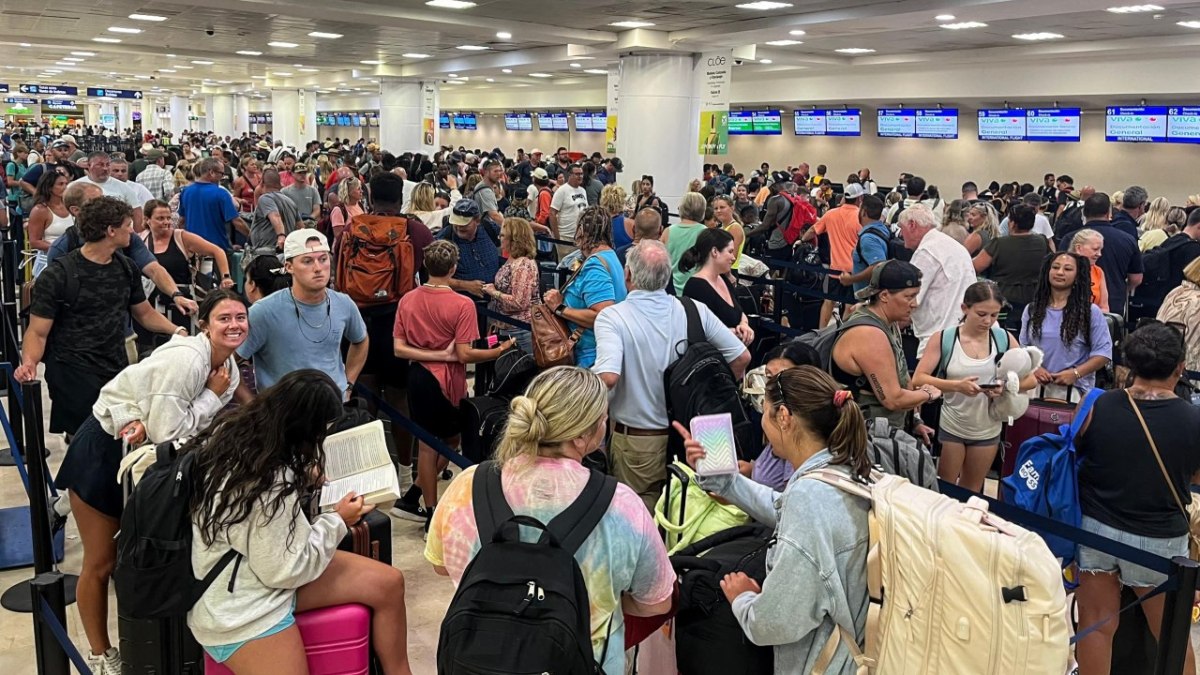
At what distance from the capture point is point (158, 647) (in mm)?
2912

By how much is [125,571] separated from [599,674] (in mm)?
1345

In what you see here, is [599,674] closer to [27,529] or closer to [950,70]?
[27,529]

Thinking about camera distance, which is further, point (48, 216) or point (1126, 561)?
point (48, 216)

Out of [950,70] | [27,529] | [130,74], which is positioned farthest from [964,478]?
[130,74]

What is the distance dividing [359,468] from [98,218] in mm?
2185

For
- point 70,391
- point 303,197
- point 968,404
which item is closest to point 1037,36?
point 303,197

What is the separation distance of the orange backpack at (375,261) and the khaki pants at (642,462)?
217cm

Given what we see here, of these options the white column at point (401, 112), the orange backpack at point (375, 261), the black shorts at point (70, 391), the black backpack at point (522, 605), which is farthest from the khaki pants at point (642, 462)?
the white column at point (401, 112)

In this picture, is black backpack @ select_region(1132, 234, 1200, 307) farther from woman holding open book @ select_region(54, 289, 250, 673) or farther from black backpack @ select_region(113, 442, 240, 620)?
black backpack @ select_region(113, 442, 240, 620)

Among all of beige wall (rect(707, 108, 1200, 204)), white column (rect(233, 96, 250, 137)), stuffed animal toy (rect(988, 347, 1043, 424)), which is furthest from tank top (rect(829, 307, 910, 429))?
white column (rect(233, 96, 250, 137))

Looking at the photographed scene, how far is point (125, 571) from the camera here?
2.70 meters

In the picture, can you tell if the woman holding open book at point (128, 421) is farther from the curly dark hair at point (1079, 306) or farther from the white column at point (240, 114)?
the white column at point (240, 114)

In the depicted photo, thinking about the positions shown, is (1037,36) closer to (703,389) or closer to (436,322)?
(436,322)

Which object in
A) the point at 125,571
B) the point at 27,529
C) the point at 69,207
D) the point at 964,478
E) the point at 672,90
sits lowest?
the point at 27,529
